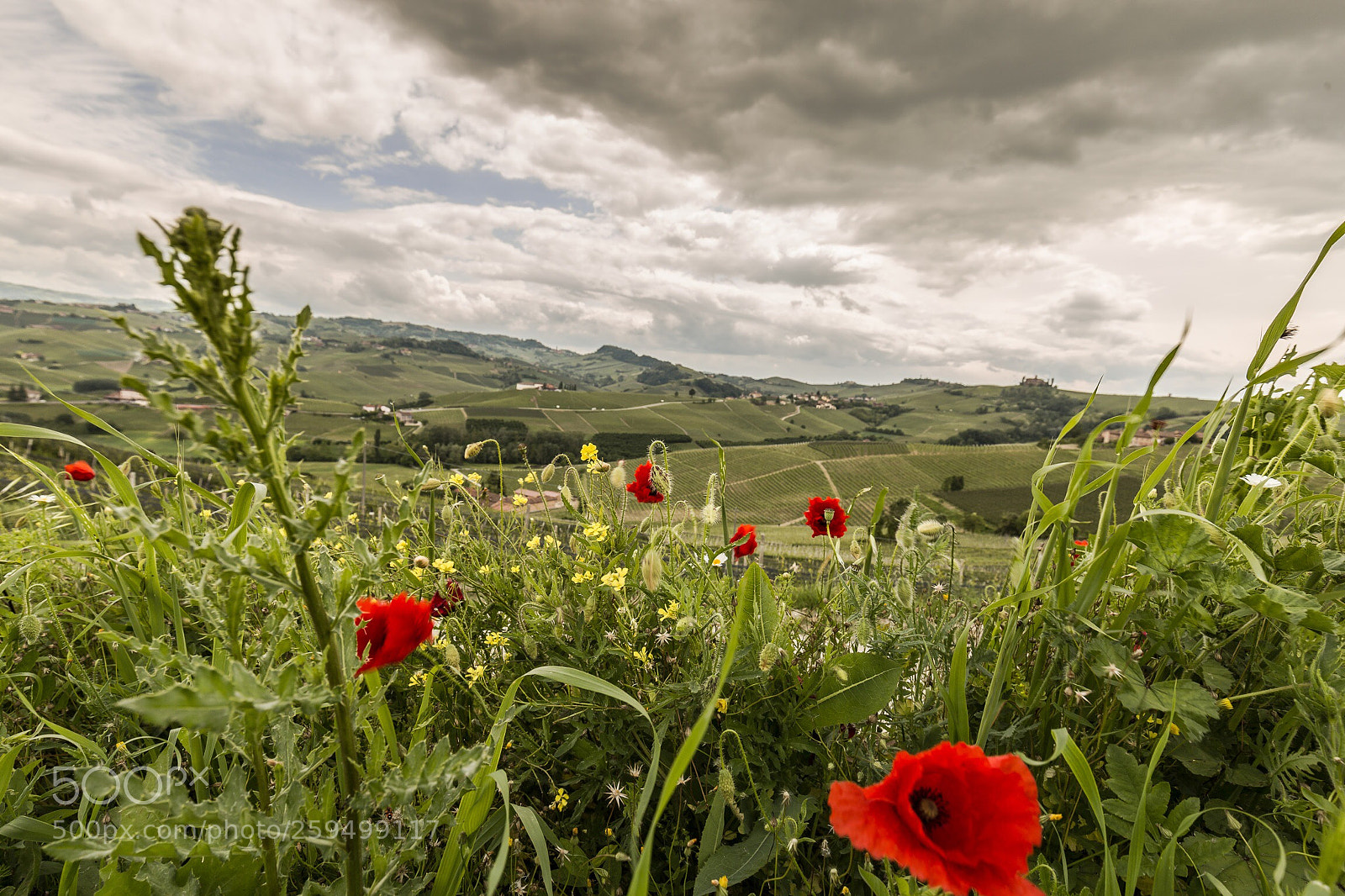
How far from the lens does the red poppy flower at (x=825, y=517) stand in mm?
3111

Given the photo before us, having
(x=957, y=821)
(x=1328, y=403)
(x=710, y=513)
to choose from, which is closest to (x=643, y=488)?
(x=710, y=513)

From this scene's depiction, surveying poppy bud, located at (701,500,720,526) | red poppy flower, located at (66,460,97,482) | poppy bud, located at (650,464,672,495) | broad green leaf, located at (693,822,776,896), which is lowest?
broad green leaf, located at (693,822,776,896)

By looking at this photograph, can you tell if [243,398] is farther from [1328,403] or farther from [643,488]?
[1328,403]

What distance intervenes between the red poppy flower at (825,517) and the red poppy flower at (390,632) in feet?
6.40

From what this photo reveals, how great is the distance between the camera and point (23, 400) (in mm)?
93125

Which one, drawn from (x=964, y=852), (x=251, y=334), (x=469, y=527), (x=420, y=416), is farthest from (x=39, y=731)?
(x=420, y=416)

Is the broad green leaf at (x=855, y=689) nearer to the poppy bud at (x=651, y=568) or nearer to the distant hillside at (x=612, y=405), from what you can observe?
the poppy bud at (x=651, y=568)

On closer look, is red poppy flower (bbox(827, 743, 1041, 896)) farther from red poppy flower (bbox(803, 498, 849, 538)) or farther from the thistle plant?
red poppy flower (bbox(803, 498, 849, 538))

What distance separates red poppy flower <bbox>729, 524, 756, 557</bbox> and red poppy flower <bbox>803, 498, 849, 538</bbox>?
0.96ft

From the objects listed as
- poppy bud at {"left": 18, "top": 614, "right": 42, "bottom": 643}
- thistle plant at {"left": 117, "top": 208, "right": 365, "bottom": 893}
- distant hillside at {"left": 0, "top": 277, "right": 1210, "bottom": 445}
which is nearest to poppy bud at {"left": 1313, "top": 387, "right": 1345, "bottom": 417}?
thistle plant at {"left": 117, "top": 208, "right": 365, "bottom": 893}

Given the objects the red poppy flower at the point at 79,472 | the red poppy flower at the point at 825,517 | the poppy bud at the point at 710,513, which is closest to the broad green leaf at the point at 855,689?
the poppy bud at the point at 710,513

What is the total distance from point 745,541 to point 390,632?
1.93 m

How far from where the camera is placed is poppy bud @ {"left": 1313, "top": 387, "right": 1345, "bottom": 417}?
1971 millimetres

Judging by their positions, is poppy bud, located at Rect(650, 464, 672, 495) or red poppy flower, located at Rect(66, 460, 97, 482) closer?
poppy bud, located at Rect(650, 464, 672, 495)
